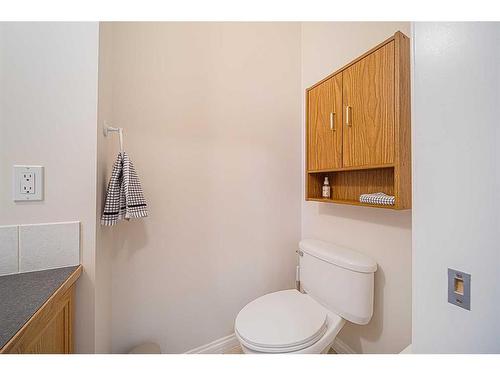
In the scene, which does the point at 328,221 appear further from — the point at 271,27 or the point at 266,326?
the point at 271,27

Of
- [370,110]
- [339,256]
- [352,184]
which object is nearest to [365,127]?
[370,110]

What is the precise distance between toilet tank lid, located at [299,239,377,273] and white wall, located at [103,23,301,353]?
10.9 inches

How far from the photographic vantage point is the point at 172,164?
1168 mm

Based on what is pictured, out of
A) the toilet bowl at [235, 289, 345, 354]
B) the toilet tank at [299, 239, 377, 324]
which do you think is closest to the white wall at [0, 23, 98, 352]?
the toilet bowl at [235, 289, 345, 354]

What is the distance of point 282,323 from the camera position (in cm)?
96

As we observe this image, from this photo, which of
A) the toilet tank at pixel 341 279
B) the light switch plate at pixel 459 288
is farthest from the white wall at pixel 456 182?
the toilet tank at pixel 341 279

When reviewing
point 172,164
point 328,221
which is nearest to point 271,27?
point 172,164

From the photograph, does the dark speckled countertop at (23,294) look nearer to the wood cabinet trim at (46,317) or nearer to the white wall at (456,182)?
the wood cabinet trim at (46,317)

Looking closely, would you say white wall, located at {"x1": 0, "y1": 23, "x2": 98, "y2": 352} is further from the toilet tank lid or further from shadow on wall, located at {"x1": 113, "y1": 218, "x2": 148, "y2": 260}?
the toilet tank lid

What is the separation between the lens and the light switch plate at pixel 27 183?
0.66 m

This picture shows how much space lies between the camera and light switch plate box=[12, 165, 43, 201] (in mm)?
659

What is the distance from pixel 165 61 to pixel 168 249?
105cm
